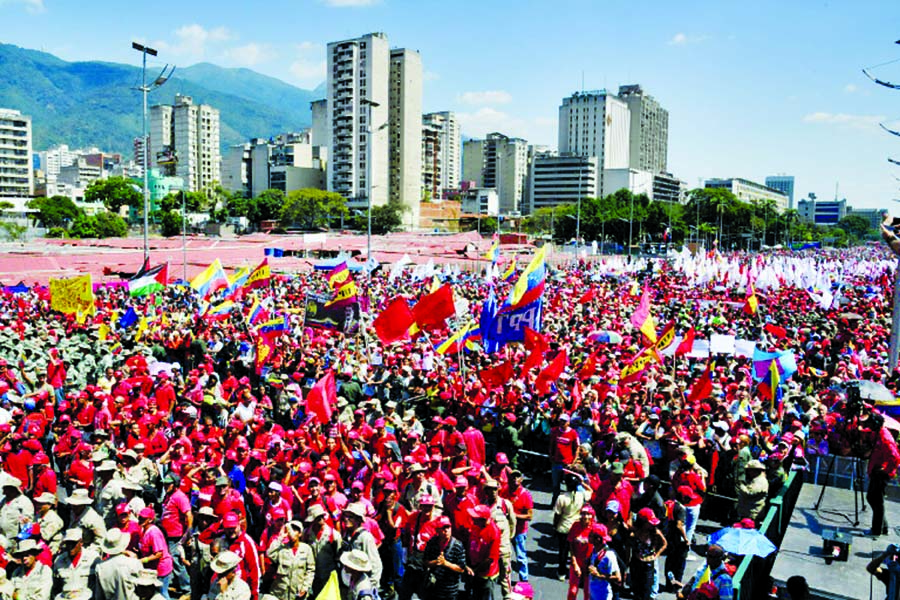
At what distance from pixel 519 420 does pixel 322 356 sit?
6.31 metres

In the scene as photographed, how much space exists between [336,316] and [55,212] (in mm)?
104971

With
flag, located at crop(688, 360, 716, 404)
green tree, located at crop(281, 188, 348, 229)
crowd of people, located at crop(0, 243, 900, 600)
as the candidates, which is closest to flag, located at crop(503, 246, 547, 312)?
crowd of people, located at crop(0, 243, 900, 600)

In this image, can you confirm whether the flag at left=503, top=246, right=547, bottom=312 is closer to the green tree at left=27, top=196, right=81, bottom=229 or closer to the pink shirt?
the pink shirt

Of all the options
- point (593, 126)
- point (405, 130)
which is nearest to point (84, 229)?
point (405, 130)

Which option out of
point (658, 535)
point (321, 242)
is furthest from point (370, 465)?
point (321, 242)

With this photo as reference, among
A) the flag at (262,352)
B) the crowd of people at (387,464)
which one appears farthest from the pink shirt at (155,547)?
the flag at (262,352)

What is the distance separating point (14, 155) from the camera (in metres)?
158

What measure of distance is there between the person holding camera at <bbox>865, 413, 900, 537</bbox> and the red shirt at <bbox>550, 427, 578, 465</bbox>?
3.53m

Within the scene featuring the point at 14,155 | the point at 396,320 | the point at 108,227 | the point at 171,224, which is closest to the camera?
the point at 396,320

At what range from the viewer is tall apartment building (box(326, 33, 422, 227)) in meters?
127

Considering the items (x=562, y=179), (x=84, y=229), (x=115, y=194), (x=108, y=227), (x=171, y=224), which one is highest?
(x=562, y=179)

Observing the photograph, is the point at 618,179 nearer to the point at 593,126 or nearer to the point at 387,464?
the point at 593,126

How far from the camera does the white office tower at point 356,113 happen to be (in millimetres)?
125875

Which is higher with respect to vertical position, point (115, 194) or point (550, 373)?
point (115, 194)
